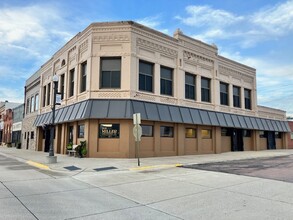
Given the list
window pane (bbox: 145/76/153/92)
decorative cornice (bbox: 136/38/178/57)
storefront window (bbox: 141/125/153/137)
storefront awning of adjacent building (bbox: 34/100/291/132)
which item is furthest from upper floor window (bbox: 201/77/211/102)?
storefront window (bbox: 141/125/153/137)

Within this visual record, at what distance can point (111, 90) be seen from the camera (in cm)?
2030

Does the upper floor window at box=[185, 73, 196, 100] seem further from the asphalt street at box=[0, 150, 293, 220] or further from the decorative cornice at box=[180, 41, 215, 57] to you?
the asphalt street at box=[0, 150, 293, 220]

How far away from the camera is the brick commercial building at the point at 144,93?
19.8 m

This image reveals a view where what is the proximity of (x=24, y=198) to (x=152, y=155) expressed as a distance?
13.6 m

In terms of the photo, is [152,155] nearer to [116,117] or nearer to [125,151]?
[125,151]

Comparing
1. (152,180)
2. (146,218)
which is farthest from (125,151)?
(146,218)

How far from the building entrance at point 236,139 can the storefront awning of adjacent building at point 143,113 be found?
108 centimetres

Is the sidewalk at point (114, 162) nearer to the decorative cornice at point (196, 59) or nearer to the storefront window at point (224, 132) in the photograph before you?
the storefront window at point (224, 132)

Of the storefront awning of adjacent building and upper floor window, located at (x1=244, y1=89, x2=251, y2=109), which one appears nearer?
the storefront awning of adjacent building

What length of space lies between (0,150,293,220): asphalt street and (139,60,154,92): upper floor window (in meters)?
10.9

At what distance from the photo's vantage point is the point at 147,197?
7.91 metres

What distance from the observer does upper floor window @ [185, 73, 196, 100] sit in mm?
24797

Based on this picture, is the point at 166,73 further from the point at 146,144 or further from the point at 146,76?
the point at 146,144

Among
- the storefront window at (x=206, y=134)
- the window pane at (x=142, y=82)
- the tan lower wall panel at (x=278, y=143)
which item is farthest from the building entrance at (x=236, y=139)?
the window pane at (x=142, y=82)
